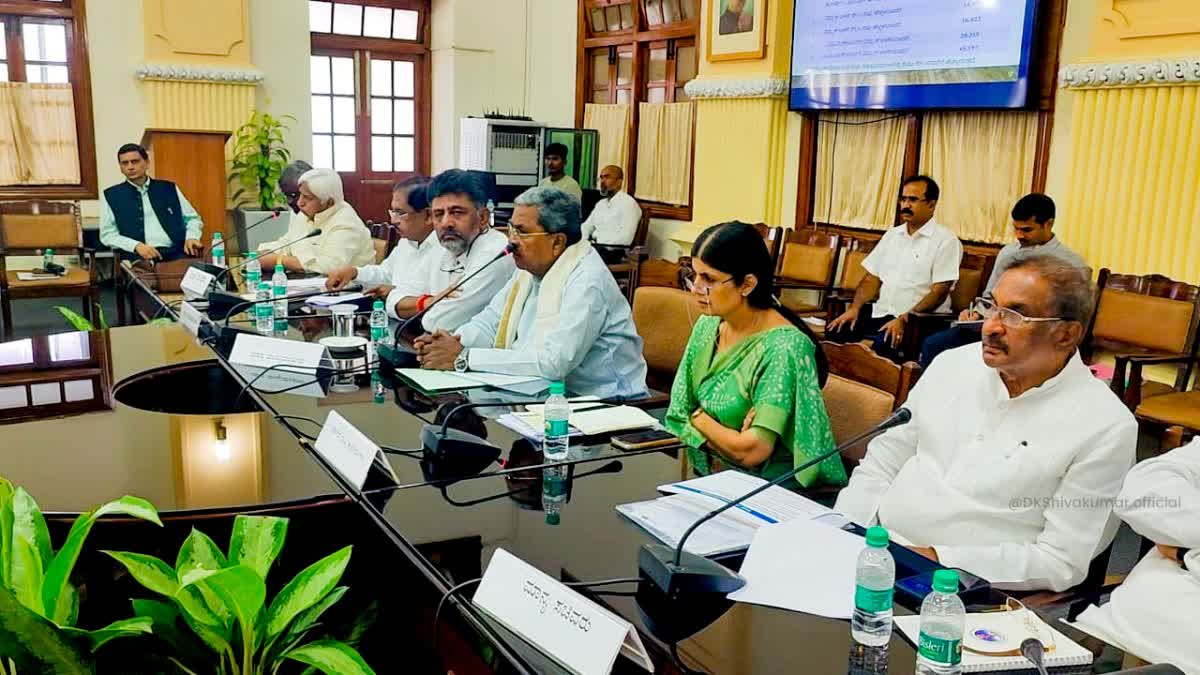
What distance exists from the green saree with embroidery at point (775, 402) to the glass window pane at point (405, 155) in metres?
7.40

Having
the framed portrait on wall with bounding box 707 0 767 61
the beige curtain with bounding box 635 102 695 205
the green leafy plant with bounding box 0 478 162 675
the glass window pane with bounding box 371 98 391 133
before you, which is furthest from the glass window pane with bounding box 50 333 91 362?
the glass window pane with bounding box 371 98 391 133

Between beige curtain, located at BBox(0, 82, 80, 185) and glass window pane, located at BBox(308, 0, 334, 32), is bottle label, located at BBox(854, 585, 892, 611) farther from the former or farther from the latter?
glass window pane, located at BBox(308, 0, 334, 32)

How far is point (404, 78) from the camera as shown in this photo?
353 inches

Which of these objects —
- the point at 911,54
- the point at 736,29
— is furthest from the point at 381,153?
the point at 911,54

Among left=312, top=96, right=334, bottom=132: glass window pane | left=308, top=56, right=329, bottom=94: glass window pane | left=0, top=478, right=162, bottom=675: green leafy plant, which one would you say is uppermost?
left=308, top=56, right=329, bottom=94: glass window pane

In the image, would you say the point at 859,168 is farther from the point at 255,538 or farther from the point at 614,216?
the point at 255,538

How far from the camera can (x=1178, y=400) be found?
3346mm

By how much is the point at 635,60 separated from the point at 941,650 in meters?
7.05

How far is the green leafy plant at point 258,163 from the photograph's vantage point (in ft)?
24.7

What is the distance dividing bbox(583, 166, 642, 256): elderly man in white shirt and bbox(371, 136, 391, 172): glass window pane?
2642 mm

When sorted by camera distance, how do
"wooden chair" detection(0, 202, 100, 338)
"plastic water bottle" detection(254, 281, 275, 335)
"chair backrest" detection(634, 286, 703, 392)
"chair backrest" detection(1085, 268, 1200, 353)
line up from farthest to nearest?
"wooden chair" detection(0, 202, 100, 338) → "chair backrest" detection(1085, 268, 1200, 353) → "plastic water bottle" detection(254, 281, 275, 335) → "chair backrest" detection(634, 286, 703, 392)

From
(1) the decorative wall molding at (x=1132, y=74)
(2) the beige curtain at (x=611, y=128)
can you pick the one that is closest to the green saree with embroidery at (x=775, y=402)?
(1) the decorative wall molding at (x=1132, y=74)

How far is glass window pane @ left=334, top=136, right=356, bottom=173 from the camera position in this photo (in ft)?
28.6

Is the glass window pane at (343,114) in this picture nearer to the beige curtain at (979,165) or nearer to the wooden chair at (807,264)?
the wooden chair at (807,264)
